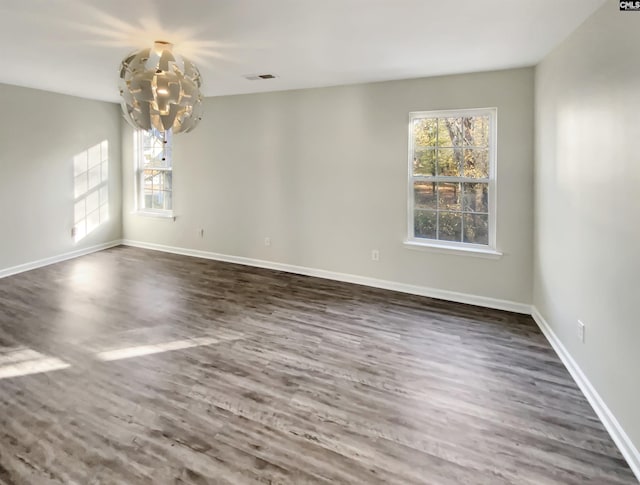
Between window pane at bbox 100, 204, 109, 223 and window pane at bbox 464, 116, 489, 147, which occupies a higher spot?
window pane at bbox 464, 116, 489, 147

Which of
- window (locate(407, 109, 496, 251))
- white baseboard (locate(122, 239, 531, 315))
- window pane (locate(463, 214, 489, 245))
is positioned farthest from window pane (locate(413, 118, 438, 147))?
white baseboard (locate(122, 239, 531, 315))

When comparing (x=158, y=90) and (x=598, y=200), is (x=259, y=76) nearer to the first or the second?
(x=158, y=90)

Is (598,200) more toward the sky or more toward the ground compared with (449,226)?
more toward the sky

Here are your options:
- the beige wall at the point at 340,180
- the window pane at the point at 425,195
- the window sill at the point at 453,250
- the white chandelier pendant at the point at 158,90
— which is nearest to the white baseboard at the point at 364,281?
the beige wall at the point at 340,180

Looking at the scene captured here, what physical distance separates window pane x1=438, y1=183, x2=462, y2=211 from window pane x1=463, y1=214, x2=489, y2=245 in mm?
177

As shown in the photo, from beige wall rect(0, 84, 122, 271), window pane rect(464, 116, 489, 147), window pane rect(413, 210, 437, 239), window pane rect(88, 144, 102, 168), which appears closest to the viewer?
window pane rect(464, 116, 489, 147)

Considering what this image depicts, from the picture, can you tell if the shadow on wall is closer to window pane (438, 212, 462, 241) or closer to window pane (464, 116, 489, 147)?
window pane (438, 212, 462, 241)

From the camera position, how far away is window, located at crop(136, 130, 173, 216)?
20.0 ft

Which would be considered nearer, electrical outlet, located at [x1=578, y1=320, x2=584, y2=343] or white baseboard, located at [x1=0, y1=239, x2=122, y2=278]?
electrical outlet, located at [x1=578, y1=320, x2=584, y2=343]

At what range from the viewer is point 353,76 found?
401 centimetres

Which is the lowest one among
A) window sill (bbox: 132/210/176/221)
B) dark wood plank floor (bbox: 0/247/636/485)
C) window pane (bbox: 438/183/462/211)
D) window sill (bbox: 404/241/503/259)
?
dark wood plank floor (bbox: 0/247/636/485)

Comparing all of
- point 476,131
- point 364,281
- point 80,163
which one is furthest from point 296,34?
point 80,163

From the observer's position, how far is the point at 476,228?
13.3 feet

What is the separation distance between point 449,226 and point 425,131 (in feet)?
3.61
